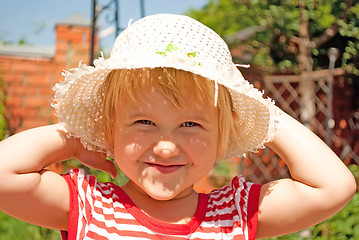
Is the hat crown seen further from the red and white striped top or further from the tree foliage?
the tree foliage

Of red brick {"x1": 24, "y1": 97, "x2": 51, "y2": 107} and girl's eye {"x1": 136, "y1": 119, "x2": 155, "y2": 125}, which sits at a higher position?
girl's eye {"x1": 136, "y1": 119, "x2": 155, "y2": 125}

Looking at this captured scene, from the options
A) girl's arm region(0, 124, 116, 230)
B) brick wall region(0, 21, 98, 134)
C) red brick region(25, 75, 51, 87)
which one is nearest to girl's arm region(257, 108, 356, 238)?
girl's arm region(0, 124, 116, 230)

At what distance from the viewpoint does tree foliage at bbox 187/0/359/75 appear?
5.36 m

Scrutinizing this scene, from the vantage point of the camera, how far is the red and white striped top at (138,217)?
4.73 feet

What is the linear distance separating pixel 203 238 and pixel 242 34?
521 centimetres

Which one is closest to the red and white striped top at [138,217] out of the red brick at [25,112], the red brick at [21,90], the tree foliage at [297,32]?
the tree foliage at [297,32]

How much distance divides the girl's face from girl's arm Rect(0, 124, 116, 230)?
0.21 metres

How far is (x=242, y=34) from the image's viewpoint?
643cm

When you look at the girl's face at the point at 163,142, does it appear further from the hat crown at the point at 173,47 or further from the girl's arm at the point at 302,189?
the girl's arm at the point at 302,189

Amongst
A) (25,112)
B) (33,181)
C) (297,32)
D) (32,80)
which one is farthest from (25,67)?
(33,181)

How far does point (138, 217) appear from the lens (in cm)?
148

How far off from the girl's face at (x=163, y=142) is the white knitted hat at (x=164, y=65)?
11 centimetres

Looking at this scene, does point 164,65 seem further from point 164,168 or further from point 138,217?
point 138,217

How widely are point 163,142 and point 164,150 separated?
24mm
